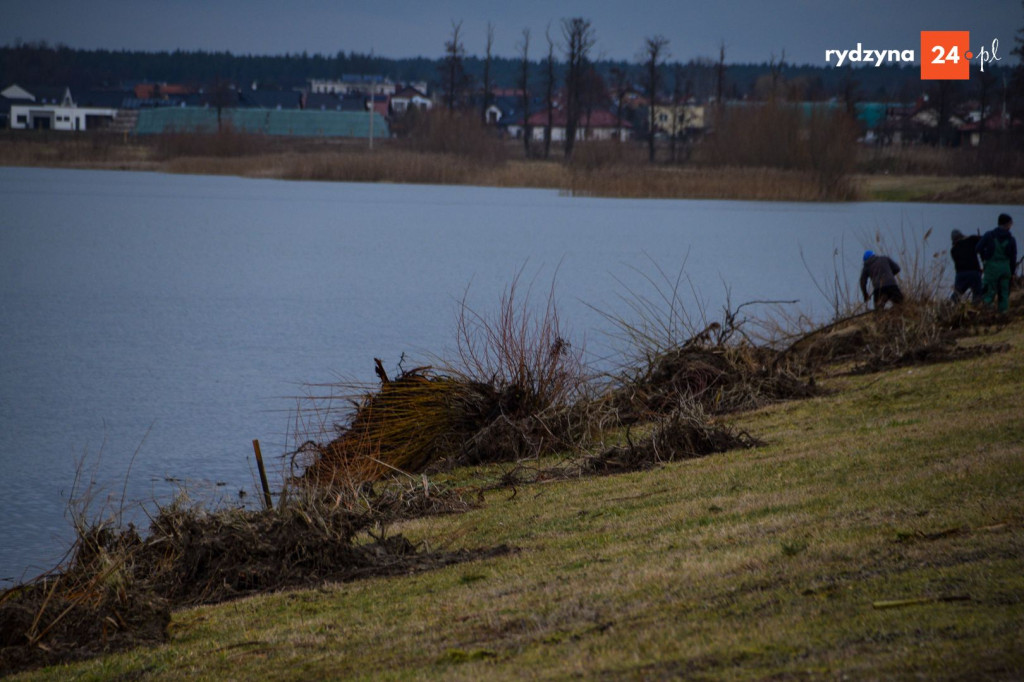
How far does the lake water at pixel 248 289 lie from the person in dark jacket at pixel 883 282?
187 inches

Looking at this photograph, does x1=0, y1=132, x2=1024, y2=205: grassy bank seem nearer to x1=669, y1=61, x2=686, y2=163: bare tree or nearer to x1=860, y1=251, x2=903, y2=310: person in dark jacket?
x1=669, y1=61, x2=686, y2=163: bare tree

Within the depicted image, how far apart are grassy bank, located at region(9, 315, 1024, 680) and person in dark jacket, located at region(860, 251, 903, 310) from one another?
27.5ft

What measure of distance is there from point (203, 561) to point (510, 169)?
74951mm

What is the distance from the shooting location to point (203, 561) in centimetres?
843

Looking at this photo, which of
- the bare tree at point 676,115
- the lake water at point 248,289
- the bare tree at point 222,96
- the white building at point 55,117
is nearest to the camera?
the lake water at point 248,289

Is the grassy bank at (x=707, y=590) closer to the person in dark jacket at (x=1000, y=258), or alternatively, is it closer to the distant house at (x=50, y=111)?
the person in dark jacket at (x=1000, y=258)

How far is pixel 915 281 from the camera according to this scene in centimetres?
2038

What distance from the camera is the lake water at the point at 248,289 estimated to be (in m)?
15.0

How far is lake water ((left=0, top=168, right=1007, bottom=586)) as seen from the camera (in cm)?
1495

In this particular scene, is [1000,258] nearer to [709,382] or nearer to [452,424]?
[709,382]

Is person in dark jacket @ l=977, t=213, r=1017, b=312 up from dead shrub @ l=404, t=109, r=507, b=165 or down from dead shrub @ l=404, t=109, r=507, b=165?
down

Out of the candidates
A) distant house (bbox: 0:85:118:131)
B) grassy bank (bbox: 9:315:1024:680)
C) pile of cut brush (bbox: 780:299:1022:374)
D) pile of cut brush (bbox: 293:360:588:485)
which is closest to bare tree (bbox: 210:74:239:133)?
distant house (bbox: 0:85:118:131)

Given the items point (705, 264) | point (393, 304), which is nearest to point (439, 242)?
point (705, 264)

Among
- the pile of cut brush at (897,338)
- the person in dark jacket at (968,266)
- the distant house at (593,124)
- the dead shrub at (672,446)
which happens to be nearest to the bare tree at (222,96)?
the distant house at (593,124)
